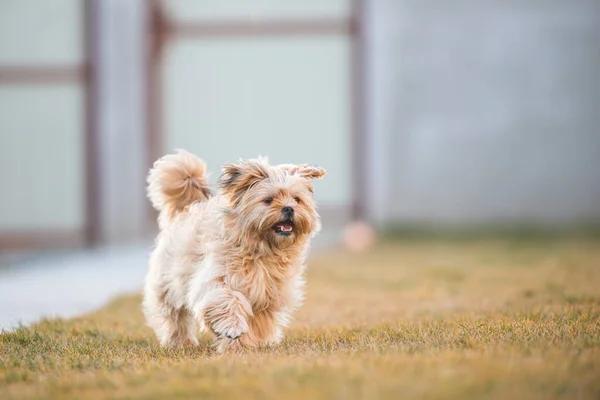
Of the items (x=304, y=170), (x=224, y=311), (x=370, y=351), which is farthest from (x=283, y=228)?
(x=370, y=351)

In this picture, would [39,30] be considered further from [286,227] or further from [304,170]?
[286,227]

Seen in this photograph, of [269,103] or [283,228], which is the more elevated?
[269,103]

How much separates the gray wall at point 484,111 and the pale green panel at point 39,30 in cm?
495

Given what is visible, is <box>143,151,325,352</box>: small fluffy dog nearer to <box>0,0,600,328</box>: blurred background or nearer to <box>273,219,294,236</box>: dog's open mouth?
<box>273,219,294,236</box>: dog's open mouth

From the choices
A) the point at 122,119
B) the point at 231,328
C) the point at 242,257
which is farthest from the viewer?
the point at 122,119

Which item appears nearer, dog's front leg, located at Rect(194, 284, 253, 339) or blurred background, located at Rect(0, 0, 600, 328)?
dog's front leg, located at Rect(194, 284, 253, 339)

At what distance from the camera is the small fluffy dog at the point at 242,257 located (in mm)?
5168

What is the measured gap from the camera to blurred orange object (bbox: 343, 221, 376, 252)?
46.2 ft

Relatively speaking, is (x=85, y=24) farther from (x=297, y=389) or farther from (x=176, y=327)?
(x=297, y=389)

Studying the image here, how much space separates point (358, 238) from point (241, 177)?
28.9 feet

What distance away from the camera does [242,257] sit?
5.34 m

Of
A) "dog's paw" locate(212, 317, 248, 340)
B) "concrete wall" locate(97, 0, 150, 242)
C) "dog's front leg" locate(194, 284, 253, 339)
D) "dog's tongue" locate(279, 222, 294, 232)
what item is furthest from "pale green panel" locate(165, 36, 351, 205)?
"dog's paw" locate(212, 317, 248, 340)

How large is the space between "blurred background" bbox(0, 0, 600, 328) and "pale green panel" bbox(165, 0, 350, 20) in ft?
0.06

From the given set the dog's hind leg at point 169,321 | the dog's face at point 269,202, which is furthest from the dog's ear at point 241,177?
the dog's hind leg at point 169,321
